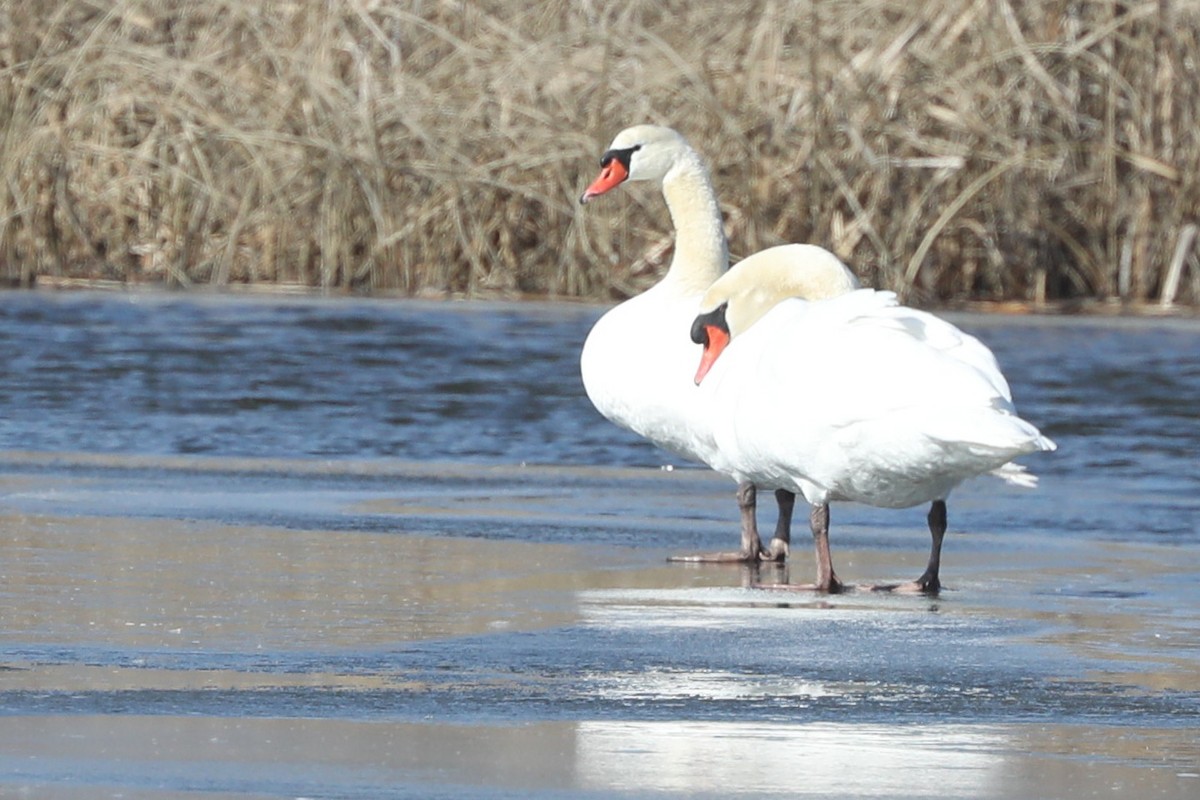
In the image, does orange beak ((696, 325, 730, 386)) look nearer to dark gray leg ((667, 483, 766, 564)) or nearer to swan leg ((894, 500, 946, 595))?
dark gray leg ((667, 483, 766, 564))

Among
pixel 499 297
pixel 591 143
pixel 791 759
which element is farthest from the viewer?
pixel 499 297

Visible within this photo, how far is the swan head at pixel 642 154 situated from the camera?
9.30m

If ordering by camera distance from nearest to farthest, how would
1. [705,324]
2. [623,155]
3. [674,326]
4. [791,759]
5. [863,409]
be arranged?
[791,759], [863,409], [705,324], [674,326], [623,155]

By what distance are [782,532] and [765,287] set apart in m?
0.75

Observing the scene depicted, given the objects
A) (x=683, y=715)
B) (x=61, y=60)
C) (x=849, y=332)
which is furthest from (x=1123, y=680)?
(x=61, y=60)

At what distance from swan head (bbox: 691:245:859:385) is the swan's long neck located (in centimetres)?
75

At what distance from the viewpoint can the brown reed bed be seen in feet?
55.1

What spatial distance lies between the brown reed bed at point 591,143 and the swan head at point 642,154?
7.03 metres

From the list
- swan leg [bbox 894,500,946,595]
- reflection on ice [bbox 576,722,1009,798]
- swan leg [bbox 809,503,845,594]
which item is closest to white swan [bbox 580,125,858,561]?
swan leg [bbox 809,503,845,594]

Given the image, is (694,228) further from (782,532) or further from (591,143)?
(591,143)

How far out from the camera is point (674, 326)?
8.23m

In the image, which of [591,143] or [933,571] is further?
[591,143]

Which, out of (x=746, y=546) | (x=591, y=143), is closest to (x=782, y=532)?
(x=746, y=546)

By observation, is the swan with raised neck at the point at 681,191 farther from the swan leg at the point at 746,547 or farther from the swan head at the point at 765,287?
the swan leg at the point at 746,547
